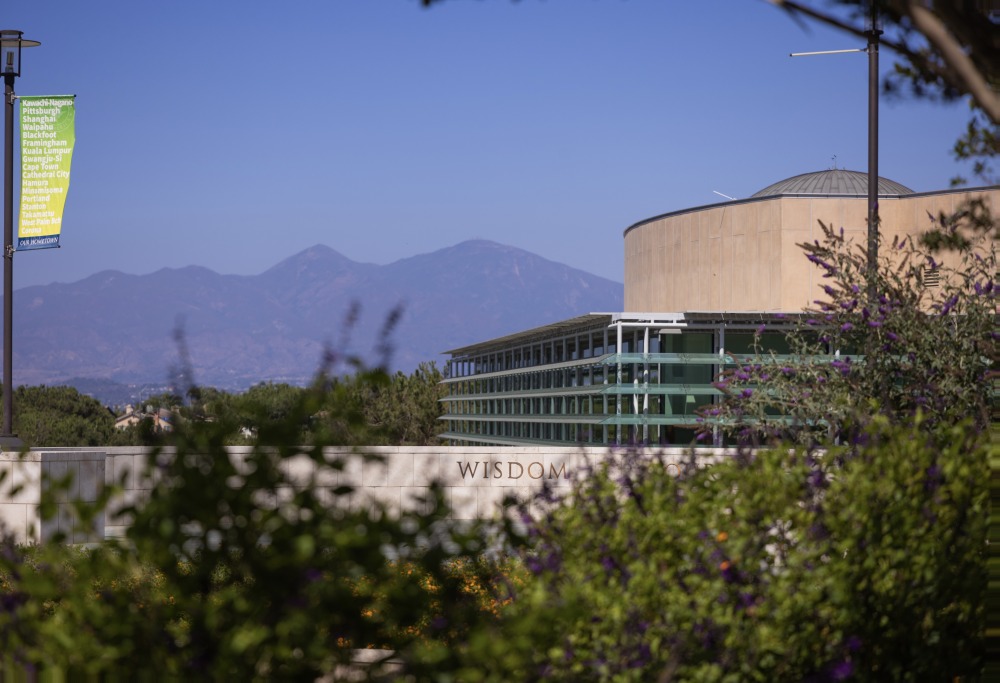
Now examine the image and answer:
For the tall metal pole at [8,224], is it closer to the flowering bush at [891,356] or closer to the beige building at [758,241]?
the flowering bush at [891,356]

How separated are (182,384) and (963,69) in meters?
3.71

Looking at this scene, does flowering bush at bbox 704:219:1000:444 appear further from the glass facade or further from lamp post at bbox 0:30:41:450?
the glass facade

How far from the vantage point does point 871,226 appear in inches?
623

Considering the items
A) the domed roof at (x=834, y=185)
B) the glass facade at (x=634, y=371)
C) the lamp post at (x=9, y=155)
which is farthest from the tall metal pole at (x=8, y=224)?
the domed roof at (x=834, y=185)

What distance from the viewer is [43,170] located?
2177cm

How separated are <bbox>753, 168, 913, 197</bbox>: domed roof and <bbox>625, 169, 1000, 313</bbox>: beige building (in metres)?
7.00

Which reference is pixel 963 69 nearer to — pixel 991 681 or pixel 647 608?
pixel 647 608

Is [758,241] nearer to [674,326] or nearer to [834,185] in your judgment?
[834,185]

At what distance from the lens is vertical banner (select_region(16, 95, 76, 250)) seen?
853 inches

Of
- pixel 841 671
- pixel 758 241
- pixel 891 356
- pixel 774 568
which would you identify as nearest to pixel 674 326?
pixel 758 241

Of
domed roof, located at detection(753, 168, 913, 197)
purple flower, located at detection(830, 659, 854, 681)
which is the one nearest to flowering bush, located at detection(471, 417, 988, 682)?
purple flower, located at detection(830, 659, 854, 681)

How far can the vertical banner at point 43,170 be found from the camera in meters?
21.7

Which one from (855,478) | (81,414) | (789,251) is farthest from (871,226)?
(81,414)

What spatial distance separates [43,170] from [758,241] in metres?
36.9
